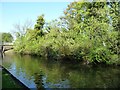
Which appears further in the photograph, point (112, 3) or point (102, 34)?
point (112, 3)

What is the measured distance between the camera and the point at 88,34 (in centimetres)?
4038

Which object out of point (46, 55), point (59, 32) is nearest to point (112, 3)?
point (59, 32)

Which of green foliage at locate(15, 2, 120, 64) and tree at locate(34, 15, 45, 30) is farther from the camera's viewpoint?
tree at locate(34, 15, 45, 30)

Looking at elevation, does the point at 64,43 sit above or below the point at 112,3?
below

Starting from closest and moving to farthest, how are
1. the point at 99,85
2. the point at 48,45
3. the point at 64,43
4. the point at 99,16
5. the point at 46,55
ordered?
the point at 99,85
the point at 99,16
the point at 64,43
the point at 48,45
the point at 46,55

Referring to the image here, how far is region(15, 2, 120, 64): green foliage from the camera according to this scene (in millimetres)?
37938

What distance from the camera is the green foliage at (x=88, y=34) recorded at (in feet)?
124

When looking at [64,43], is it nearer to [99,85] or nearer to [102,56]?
[102,56]

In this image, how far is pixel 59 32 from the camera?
51781mm

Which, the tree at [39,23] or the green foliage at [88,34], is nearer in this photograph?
the green foliage at [88,34]

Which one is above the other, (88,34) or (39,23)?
(39,23)

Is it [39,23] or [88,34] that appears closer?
[88,34]

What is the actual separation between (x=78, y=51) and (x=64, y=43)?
4.61 metres

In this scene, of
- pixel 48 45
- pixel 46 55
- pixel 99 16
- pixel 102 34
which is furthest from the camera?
pixel 46 55
